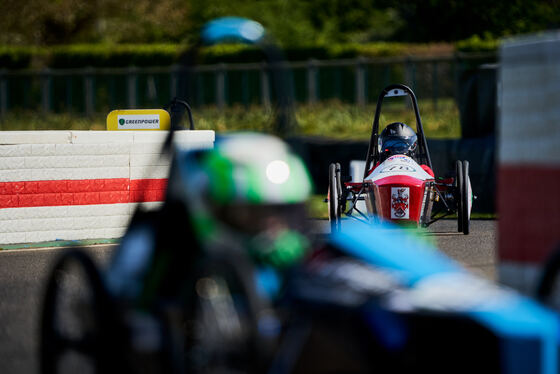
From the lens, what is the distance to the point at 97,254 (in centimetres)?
1051

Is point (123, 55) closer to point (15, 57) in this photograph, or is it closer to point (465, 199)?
point (15, 57)

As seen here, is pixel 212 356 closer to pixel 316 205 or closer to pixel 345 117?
pixel 316 205

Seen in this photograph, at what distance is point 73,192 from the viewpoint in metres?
11.7

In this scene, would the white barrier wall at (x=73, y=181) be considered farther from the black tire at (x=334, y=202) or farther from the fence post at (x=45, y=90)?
the fence post at (x=45, y=90)

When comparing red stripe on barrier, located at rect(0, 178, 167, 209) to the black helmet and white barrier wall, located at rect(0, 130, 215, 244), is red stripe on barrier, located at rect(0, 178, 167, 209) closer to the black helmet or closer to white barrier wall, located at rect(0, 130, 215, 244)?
white barrier wall, located at rect(0, 130, 215, 244)

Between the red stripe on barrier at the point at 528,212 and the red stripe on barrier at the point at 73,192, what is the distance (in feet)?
19.5

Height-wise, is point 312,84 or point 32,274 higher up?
point 312,84

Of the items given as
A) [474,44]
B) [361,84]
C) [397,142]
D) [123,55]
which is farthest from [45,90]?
[397,142]

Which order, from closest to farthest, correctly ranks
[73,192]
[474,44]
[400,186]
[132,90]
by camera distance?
[400,186] < [73,192] < [474,44] < [132,90]

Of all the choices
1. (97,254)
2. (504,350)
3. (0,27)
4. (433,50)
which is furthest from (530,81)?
(0,27)

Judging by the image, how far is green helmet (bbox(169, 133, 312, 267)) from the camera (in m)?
4.79

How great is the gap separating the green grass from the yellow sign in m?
12.6

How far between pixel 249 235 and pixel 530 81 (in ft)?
5.53

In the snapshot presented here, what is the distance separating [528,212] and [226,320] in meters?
2.06
